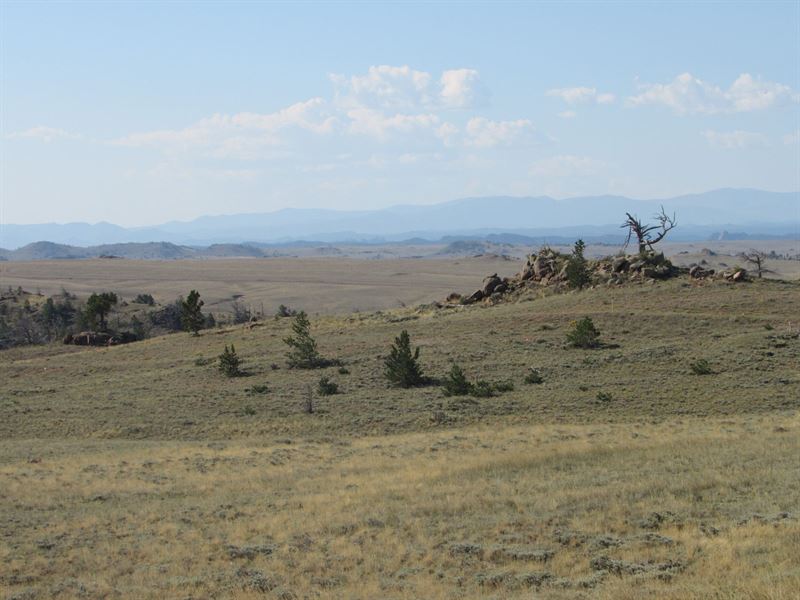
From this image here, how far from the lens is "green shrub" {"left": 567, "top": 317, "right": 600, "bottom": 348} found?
38219 mm

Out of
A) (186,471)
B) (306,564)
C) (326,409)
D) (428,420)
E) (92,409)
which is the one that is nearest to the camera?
(306,564)

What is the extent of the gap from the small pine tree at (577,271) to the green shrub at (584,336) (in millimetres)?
13226

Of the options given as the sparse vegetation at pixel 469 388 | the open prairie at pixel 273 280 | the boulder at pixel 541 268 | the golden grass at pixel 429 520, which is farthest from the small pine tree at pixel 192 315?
the open prairie at pixel 273 280

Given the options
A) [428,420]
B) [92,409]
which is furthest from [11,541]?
[92,409]

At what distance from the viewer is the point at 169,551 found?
1438 cm

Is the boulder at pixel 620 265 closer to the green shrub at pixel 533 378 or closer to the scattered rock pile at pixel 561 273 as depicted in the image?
the scattered rock pile at pixel 561 273

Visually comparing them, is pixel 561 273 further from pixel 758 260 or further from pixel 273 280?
pixel 273 280

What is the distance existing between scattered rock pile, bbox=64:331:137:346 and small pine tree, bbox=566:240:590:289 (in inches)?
1171

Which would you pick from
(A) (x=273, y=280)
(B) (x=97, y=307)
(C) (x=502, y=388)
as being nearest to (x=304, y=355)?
(C) (x=502, y=388)

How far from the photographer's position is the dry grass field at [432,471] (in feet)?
40.2

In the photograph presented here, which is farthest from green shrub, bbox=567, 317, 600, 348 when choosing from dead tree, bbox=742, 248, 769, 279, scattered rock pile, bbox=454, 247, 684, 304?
dead tree, bbox=742, 248, 769, 279

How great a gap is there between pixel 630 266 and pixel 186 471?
126ft

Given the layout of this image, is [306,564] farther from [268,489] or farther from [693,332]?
[693,332]

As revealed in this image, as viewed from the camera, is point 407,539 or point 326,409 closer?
point 407,539
